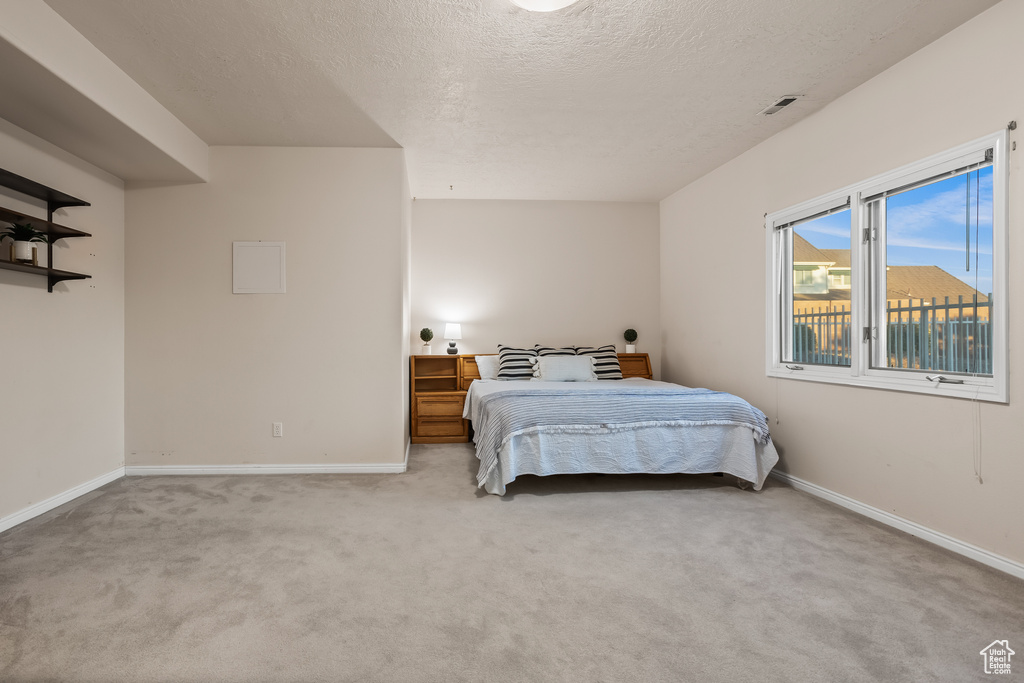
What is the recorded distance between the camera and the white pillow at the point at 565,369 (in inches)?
196

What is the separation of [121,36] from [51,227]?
119 cm

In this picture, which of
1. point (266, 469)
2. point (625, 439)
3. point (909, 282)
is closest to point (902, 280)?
point (909, 282)

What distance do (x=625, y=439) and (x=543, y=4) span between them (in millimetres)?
2466

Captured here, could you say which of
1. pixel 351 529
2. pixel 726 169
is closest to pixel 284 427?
pixel 351 529

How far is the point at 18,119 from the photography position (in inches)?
109

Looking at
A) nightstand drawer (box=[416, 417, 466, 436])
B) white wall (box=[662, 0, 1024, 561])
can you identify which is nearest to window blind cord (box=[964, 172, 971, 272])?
white wall (box=[662, 0, 1024, 561])

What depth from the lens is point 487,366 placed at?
5.37m

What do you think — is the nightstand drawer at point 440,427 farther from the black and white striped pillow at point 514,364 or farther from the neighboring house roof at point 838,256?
the neighboring house roof at point 838,256

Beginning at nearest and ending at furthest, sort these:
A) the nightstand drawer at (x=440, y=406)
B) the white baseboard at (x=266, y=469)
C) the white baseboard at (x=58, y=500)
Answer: the white baseboard at (x=58, y=500)
the white baseboard at (x=266, y=469)
the nightstand drawer at (x=440, y=406)

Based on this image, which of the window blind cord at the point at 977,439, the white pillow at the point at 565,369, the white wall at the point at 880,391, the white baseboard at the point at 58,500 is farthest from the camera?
the white pillow at the point at 565,369

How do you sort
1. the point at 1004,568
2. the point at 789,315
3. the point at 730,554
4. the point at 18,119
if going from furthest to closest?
1. the point at 789,315
2. the point at 18,119
3. the point at 730,554
4. the point at 1004,568

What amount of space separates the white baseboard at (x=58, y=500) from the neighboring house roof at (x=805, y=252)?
16.5 feet

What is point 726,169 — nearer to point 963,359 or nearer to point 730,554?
point 963,359

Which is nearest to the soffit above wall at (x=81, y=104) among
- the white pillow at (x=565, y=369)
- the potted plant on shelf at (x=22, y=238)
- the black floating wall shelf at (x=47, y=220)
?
the black floating wall shelf at (x=47, y=220)
